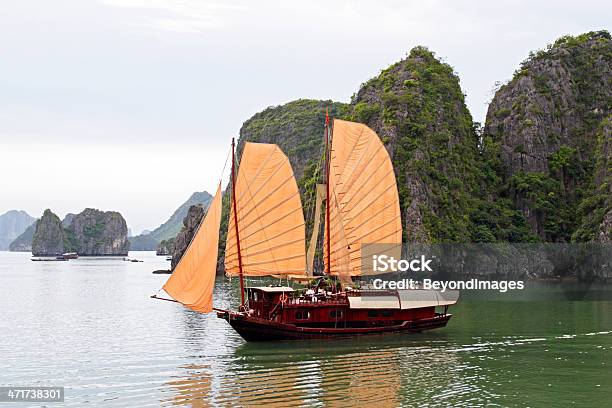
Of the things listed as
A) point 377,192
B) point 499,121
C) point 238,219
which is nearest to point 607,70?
point 499,121

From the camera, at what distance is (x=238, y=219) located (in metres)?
30.3

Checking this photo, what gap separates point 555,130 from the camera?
87.9m

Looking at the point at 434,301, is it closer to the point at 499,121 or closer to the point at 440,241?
the point at 440,241

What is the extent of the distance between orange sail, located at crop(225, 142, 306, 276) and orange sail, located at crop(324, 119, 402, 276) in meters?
3.84

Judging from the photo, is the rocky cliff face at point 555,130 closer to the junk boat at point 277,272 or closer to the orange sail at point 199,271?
the junk boat at point 277,272

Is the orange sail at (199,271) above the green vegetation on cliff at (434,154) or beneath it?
beneath

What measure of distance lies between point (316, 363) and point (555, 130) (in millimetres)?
70949

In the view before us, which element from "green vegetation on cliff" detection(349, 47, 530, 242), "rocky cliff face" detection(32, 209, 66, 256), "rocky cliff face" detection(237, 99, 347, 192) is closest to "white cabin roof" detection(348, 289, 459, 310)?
"green vegetation on cliff" detection(349, 47, 530, 242)

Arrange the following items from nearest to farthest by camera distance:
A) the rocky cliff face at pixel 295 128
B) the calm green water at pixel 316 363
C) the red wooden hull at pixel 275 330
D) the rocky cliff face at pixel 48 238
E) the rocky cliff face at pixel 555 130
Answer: the calm green water at pixel 316 363, the red wooden hull at pixel 275 330, the rocky cliff face at pixel 555 130, the rocky cliff face at pixel 295 128, the rocky cliff face at pixel 48 238

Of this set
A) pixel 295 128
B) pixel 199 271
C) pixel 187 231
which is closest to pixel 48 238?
pixel 295 128

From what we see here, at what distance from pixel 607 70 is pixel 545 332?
69325 mm

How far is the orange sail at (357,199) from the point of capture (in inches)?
1340

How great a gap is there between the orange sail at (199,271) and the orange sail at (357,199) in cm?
716

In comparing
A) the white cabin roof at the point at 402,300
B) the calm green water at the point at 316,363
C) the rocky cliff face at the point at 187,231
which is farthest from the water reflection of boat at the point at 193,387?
the rocky cliff face at the point at 187,231
